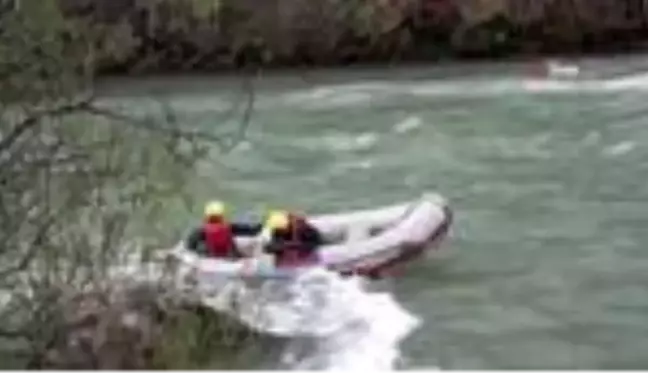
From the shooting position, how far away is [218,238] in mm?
7617

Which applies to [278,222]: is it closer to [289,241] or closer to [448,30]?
[289,241]

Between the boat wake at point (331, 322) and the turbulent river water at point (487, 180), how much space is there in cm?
12

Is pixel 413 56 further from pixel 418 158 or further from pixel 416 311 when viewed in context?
pixel 416 311

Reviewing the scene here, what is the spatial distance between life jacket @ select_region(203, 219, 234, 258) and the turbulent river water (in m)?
0.26

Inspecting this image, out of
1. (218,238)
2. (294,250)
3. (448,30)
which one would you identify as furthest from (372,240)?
(448,30)

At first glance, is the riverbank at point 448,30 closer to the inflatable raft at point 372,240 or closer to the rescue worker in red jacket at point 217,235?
the inflatable raft at point 372,240

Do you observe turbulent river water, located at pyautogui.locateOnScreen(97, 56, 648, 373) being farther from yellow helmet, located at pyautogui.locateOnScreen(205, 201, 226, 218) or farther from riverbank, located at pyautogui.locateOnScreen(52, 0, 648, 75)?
riverbank, located at pyautogui.locateOnScreen(52, 0, 648, 75)

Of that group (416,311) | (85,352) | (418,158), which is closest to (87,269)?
(85,352)

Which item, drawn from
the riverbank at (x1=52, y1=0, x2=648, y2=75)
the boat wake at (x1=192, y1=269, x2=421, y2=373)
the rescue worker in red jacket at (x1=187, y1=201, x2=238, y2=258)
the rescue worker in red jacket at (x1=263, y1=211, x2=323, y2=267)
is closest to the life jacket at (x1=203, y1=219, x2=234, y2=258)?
the rescue worker in red jacket at (x1=187, y1=201, x2=238, y2=258)

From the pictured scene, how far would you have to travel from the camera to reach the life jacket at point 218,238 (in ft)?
24.5

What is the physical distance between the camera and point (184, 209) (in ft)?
12.6

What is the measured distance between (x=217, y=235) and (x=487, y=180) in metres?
3.72

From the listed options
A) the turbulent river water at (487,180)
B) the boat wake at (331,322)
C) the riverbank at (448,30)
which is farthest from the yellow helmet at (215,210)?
the riverbank at (448,30)

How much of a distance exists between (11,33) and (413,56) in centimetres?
1492
